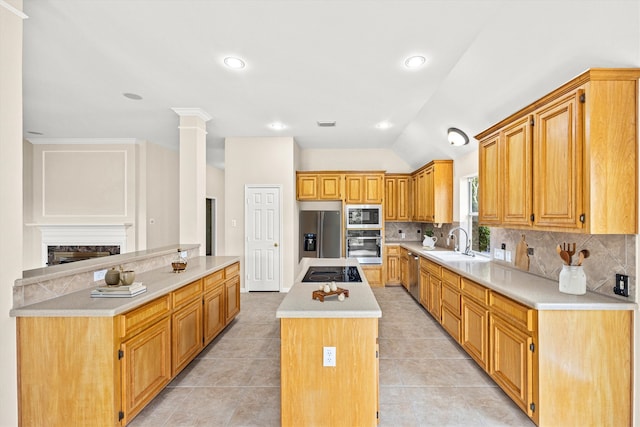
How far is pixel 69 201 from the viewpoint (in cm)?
571

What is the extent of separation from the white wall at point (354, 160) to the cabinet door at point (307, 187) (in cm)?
55

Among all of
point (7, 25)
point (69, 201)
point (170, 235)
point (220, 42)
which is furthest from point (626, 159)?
point (69, 201)

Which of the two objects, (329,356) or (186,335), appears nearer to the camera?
(329,356)

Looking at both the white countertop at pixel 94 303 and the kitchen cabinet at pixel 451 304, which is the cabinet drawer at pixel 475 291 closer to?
the kitchen cabinet at pixel 451 304

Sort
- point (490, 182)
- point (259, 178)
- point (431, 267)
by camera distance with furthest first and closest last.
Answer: point (259, 178), point (431, 267), point (490, 182)

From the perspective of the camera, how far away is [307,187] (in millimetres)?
5816

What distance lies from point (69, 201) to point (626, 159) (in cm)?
774

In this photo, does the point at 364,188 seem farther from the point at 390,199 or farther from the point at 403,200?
the point at 403,200

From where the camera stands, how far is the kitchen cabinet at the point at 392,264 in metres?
5.75

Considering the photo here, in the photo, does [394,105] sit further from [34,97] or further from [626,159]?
[34,97]

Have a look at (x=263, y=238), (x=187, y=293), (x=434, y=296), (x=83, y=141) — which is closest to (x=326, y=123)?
(x=263, y=238)

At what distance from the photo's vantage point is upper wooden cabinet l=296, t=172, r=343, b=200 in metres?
5.81

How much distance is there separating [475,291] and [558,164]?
1265 millimetres

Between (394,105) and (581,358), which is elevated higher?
(394,105)
